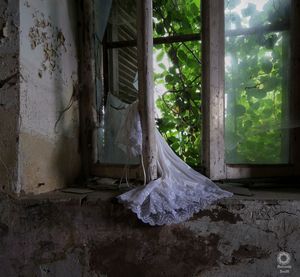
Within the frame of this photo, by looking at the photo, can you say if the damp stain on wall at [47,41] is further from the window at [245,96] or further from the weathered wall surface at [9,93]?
the window at [245,96]

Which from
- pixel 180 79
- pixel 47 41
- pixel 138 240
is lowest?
pixel 138 240

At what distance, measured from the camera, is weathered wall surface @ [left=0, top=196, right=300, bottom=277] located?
1156mm

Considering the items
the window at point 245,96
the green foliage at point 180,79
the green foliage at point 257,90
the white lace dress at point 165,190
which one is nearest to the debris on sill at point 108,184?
the window at point 245,96

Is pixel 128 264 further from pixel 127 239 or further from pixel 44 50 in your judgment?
pixel 44 50

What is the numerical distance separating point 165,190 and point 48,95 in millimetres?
671

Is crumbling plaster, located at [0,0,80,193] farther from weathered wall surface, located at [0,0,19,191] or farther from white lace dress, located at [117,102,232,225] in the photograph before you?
white lace dress, located at [117,102,232,225]

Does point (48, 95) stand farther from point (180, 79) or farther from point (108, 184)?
point (180, 79)

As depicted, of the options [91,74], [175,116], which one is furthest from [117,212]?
[91,74]

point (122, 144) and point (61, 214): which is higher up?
point (122, 144)

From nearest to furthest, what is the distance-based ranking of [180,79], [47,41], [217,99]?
[47,41] → [217,99] → [180,79]

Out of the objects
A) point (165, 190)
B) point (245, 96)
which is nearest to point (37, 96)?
point (165, 190)

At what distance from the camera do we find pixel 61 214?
4.00 feet

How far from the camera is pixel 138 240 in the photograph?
1.19m

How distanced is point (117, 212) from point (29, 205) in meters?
0.36
